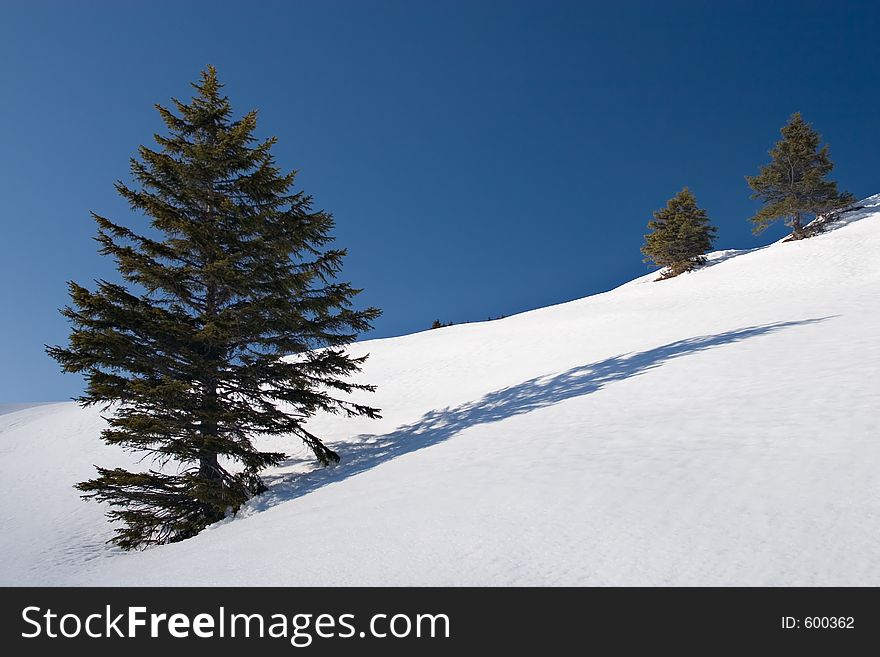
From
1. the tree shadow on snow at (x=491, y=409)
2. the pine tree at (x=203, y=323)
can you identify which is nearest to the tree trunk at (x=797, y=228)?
the tree shadow on snow at (x=491, y=409)

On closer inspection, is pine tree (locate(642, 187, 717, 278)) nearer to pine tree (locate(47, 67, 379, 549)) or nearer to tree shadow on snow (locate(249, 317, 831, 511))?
tree shadow on snow (locate(249, 317, 831, 511))

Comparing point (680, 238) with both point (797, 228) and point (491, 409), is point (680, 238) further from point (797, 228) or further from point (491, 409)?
point (491, 409)

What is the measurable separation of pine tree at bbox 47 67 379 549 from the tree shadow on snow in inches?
33.5

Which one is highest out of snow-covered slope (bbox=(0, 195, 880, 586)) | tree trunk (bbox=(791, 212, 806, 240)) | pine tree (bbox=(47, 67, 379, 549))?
tree trunk (bbox=(791, 212, 806, 240))

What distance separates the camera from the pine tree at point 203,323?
28.8 ft

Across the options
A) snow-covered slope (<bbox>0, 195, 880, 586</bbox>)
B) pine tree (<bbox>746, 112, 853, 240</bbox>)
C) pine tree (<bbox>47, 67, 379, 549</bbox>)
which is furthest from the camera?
pine tree (<bbox>746, 112, 853, 240</bbox>)

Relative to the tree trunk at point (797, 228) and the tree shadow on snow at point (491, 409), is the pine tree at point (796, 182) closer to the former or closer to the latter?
the tree trunk at point (797, 228)

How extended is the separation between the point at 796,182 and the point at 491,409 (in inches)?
1747

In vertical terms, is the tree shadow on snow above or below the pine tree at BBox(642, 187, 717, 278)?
below

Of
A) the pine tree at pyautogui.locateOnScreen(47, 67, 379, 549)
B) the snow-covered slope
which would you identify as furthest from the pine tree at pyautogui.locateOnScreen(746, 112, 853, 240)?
the pine tree at pyautogui.locateOnScreen(47, 67, 379, 549)

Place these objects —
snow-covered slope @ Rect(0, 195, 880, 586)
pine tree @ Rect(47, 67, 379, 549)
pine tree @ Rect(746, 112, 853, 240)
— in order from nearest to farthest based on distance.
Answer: snow-covered slope @ Rect(0, 195, 880, 586) → pine tree @ Rect(47, 67, 379, 549) → pine tree @ Rect(746, 112, 853, 240)

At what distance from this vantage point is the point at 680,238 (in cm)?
4175

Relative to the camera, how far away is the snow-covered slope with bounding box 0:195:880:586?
3568 mm
